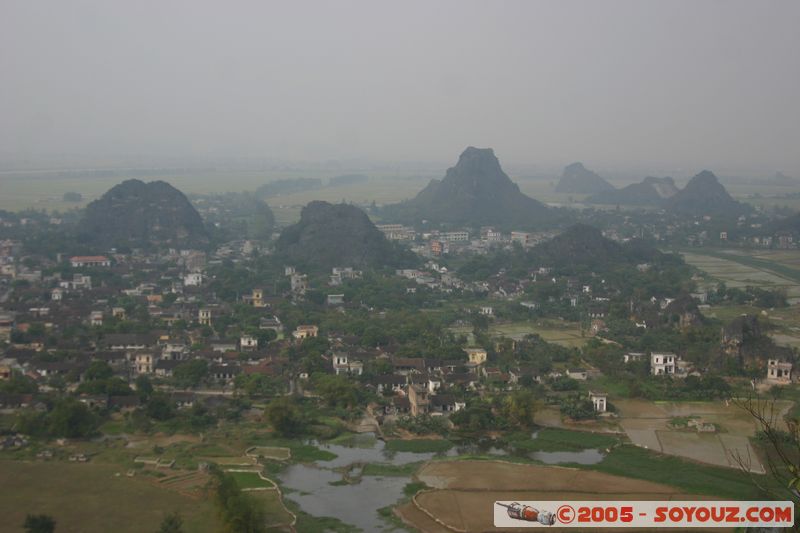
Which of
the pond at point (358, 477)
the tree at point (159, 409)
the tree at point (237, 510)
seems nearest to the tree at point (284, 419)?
the pond at point (358, 477)

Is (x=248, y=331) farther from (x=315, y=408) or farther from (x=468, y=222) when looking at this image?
(x=468, y=222)

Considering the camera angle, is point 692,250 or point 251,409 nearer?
point 251,409

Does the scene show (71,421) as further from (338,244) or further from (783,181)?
(783,181)

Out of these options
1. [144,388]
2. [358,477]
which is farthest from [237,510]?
[144,388]

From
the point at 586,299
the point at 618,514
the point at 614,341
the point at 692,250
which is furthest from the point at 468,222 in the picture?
the point at 618,514

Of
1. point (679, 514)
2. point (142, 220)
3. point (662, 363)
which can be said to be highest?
point (679, 514)

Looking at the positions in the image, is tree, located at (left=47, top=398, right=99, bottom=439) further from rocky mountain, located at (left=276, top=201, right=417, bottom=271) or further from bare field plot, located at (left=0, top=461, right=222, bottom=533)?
rocky mountain, located at (left=276, top=201, right=417, bottom=271)

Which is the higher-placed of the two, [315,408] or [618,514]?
[618,514]
